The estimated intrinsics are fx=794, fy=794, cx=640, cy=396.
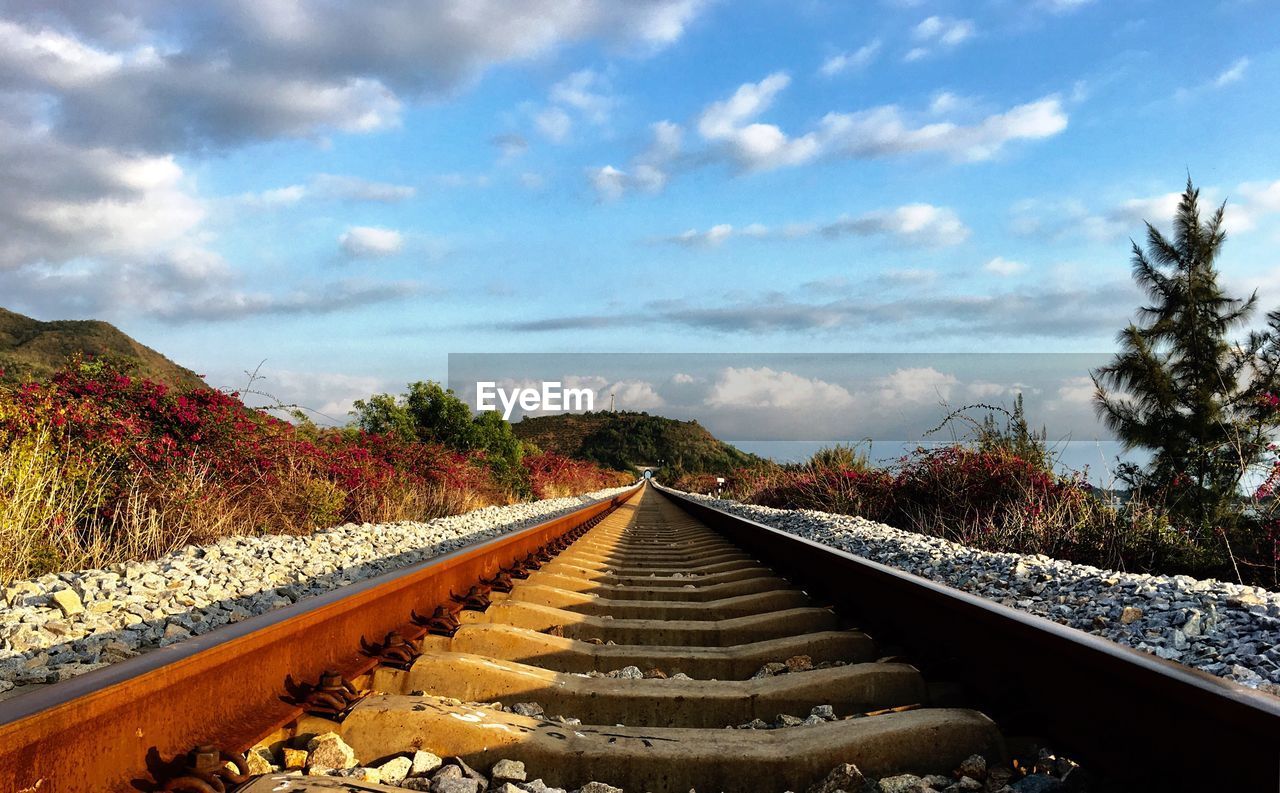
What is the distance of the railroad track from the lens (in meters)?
1.51

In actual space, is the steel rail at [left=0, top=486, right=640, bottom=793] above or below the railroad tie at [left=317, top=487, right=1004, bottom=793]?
above

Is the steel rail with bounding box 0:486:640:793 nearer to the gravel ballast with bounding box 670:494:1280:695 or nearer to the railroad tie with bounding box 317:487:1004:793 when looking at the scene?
the railroad tie with bounding box 317:487:1004:793

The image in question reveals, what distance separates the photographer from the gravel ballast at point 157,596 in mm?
3277

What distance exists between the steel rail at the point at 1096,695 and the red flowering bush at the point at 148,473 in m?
5.47

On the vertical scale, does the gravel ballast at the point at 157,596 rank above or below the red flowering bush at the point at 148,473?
below

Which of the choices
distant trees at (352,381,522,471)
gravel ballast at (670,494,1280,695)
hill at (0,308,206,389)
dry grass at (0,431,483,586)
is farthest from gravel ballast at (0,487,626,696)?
hill at (0,308,206,389)

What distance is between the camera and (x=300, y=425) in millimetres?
10289

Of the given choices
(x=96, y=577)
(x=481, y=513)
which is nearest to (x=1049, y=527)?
(x=96, y=577)

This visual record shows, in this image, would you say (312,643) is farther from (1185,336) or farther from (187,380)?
(1185,336)

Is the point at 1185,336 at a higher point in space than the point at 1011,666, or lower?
higher

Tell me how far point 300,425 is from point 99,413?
296cm

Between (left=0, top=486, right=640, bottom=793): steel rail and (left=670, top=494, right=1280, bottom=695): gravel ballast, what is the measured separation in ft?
8.21

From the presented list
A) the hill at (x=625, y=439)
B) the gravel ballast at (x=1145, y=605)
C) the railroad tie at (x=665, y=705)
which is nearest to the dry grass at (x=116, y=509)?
the railroad tie at (x=665, y=705)

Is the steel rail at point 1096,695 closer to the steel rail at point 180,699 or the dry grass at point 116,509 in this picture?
the steel rail at point 180,699
